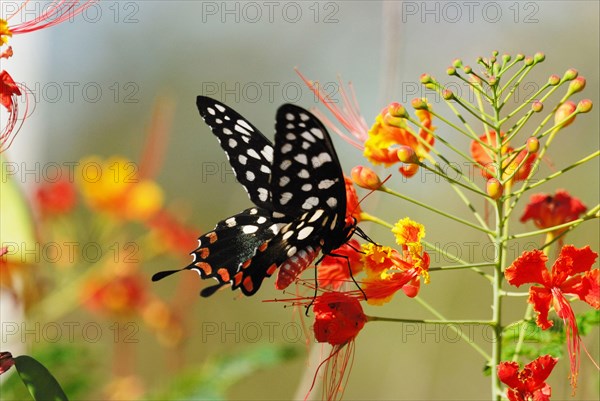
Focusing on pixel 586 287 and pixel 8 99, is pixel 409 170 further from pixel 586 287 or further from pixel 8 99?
pixel 8 99

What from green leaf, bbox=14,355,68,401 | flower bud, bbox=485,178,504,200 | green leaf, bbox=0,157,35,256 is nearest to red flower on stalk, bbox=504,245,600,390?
flower bud, bbox=485,178,504,200

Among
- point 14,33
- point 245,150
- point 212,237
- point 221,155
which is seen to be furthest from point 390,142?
point 221,155

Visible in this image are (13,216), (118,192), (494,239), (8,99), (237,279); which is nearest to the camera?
(8,99)

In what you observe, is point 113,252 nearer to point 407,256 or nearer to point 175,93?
point 407,256

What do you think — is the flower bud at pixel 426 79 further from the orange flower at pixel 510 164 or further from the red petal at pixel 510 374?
the red petal at pixel 510 374

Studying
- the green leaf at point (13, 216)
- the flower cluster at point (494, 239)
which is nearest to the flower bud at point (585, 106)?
the flower cluster at point (494, 239)

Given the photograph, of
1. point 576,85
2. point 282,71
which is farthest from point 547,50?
point 576,85
